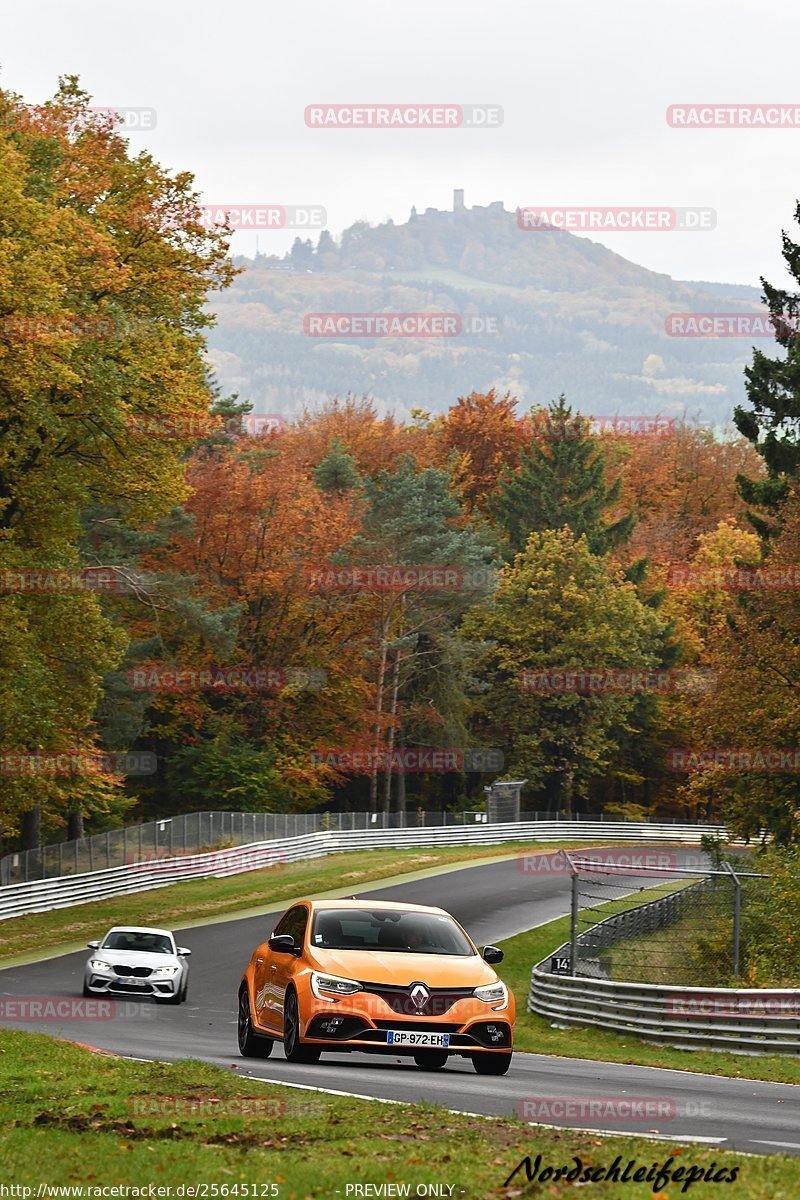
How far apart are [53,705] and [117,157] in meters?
13.6

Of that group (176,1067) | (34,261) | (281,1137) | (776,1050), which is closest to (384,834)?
(34,261)

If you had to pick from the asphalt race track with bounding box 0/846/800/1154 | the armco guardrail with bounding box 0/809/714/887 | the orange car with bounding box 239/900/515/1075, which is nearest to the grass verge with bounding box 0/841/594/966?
the armco guardrail with bounding box 0/809/714/887

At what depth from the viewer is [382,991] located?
14.9 meters

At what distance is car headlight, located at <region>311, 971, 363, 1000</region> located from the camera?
14.9 metres

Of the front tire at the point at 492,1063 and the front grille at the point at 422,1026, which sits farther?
the front tire at the point at 492,1063

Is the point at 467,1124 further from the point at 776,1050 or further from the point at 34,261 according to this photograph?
the point at 34,261

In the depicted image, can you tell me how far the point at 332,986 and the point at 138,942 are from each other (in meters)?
15.2

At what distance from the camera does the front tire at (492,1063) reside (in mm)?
15562

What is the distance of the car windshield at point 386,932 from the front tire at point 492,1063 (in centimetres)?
102
